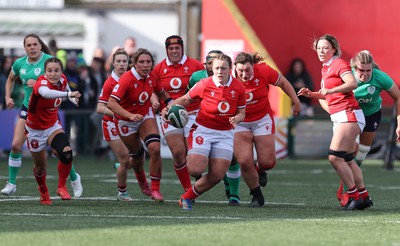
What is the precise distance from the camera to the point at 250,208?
14.6 metres

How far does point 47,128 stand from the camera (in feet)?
49.6

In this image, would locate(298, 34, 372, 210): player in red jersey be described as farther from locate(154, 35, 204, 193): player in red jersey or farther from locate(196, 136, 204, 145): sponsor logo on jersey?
locate(154, 35, 204, 193): player in red jersey

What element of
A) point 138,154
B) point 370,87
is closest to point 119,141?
point 138,154

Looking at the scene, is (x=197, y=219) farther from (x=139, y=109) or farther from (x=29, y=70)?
(x=29, y=70)

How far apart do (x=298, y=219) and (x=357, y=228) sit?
0.98 metres

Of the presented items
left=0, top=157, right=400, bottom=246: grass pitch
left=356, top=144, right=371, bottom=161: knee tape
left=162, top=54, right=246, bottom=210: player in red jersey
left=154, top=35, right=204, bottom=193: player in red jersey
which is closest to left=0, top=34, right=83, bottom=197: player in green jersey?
left=0, top=157, right=400, bottom=246: grass pitch

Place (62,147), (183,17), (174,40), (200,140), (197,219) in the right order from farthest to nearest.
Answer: (183,17) < (174,40) < (62,147) < (200,140) < (197,219)

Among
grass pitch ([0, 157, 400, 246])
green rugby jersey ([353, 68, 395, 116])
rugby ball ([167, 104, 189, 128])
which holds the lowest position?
→ grass pitch ([0, 157, 400, 246])

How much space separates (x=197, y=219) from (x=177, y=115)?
5.86 feet

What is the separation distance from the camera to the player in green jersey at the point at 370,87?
14930 mm

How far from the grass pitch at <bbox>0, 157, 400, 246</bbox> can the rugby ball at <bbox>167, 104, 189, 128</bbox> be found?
39.2 inches

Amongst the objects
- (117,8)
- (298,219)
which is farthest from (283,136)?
(117,8)

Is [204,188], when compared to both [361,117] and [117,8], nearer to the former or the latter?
[361,117]

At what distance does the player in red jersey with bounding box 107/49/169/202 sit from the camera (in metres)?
15.1
